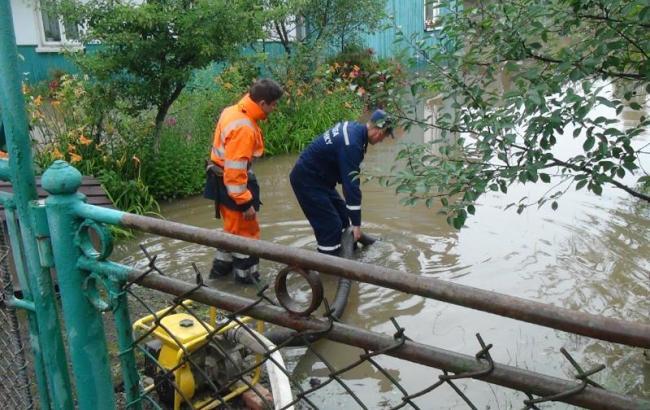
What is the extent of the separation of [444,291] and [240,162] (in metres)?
3.51

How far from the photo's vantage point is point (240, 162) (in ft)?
14.6

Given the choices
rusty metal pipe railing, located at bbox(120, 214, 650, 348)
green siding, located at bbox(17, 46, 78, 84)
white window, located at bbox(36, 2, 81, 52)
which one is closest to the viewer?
rusty metal pipe railing, located at bbox(120, 214, 650, 348)

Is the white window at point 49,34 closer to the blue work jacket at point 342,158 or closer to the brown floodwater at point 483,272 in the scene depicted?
the brown floodwater at point 483,272

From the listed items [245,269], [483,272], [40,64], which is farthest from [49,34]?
[483,272]

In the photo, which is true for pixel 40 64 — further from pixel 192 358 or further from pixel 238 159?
pixel 192 358

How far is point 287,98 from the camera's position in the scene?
10320mm

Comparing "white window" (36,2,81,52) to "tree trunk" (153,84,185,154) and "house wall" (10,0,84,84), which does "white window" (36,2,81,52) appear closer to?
"house wall" (10,0,84,84)

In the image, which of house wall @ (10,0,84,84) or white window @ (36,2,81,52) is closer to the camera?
house wall @ (10,0,84,84)

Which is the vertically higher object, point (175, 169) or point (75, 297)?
point (75, 297)

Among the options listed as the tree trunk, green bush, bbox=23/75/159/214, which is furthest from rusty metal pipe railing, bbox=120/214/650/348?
the tree trunk

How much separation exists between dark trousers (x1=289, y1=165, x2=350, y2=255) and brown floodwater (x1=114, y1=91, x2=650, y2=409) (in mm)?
425

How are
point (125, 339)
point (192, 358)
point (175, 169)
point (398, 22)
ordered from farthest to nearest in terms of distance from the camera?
point (398, 22) → point (175, 169) → point (192, 358) → point (125, 339)

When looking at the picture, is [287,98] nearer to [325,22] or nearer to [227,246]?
[325,22]

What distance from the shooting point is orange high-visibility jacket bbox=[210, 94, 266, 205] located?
4.45m
